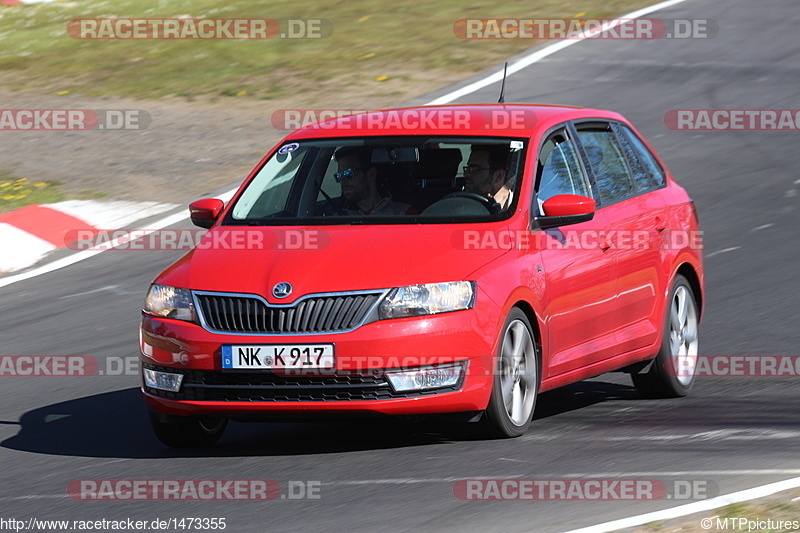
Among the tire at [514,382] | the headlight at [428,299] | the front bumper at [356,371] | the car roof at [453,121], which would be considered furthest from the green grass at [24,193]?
the headlight at [428,299]

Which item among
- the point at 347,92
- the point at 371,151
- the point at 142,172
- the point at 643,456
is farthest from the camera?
the point at 347,92

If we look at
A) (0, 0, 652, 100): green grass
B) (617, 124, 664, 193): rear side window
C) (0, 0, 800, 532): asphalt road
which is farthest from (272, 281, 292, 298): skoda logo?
(0, 0, 652, 100): green grass

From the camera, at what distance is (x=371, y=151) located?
27.4ft

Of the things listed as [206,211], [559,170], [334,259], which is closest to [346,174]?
[206,211]

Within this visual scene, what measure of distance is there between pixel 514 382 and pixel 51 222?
8.27 metres

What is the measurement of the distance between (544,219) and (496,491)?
75.2 inches

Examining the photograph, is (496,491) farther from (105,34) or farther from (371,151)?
(105,34)

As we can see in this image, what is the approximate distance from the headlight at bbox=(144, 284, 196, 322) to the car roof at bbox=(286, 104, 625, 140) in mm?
1667

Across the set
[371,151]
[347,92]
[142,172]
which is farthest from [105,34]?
[371,151]

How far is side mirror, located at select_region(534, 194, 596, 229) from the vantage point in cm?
775

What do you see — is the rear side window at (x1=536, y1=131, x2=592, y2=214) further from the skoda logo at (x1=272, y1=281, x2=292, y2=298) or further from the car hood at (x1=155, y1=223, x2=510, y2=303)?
the skoda logo at (x1=272, y1=281, x2=292, y2=298)

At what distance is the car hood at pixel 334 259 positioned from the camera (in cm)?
714

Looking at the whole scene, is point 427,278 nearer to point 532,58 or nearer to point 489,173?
point 489,173

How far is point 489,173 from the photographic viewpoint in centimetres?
812
